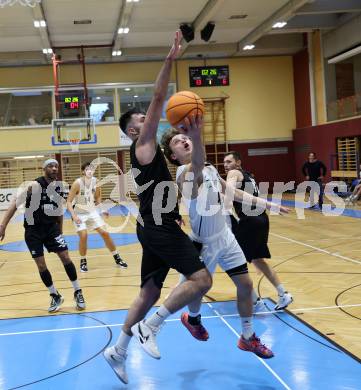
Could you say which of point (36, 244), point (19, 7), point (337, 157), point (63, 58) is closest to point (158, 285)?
point (36, 244)

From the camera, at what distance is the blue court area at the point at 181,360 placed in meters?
3.76

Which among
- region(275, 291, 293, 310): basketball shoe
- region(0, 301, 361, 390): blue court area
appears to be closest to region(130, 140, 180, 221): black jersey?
region(0, 301, 361, 390): blue court area

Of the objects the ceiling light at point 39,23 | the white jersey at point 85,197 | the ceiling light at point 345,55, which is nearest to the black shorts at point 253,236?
the white jersey at point 85,197

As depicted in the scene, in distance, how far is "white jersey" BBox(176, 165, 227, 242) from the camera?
401cm

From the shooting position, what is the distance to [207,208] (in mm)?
4031

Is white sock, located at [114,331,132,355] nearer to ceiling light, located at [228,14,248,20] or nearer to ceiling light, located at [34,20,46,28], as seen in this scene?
ceiling light, located at [34,20,46,28]

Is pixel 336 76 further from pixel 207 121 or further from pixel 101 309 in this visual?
pixel 101 309

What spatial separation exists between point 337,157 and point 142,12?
10.2 meters

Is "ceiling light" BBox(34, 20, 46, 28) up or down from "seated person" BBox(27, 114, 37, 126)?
up

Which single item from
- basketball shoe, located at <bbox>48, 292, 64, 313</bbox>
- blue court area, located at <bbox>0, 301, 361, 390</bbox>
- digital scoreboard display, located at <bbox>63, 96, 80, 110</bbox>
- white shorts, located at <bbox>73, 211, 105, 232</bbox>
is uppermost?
digital scoreboard display, located at <bbox>63, 96, 80, 110</bbox>

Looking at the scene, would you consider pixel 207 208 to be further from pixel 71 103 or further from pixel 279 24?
pixel 279 24

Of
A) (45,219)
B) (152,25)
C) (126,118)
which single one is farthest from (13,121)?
(126,118)

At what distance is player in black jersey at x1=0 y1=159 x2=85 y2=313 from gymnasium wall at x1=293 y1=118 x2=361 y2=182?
16.2 metres

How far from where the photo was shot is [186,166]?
12.6 feet
